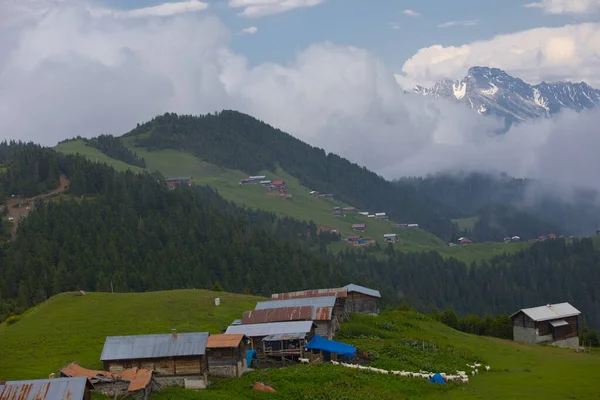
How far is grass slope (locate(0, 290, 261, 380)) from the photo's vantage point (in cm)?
5909

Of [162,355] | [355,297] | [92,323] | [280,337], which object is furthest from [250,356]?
[355,297]

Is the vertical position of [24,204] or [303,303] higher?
[24,204]

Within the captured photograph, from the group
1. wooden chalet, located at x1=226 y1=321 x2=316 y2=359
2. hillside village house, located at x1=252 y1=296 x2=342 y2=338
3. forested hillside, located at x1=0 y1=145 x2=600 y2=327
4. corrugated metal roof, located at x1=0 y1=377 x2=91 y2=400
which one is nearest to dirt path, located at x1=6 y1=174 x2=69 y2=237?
forested hillside, located at x1=0 y1=145 x2=600 y2=327

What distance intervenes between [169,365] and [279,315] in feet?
76.2

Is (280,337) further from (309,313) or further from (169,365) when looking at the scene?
(169,365)

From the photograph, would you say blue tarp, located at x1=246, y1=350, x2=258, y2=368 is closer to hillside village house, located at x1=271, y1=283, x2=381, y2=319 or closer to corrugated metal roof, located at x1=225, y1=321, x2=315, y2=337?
corrugated metal roof, located at x1=225, y1=321, x2=315, y2=337

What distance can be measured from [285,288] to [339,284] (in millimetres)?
21882

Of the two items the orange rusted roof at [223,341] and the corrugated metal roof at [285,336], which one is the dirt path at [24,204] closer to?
the corrugated metal roof at [285,336]

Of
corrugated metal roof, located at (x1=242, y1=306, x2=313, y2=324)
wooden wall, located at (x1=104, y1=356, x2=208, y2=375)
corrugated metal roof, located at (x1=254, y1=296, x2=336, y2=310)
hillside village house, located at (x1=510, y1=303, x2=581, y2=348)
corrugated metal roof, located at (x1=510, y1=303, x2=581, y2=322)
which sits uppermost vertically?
corrugated metal roof, located at (x1=254, y1=296, x2=336, y2=310)

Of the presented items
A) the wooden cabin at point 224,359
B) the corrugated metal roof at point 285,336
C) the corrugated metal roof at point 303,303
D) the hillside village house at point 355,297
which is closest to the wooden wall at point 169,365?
the wooden cabin at point 224,359

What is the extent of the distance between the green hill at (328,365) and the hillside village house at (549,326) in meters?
8.57

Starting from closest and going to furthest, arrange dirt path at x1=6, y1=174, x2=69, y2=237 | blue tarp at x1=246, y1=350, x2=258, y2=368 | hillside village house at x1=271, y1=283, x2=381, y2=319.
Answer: blue tarp at x1=246, y1=350, x2=258, y2=368, hillside village house at x1=271, y1=283, x2=381, y2=319, dirt path at x1=6, y1=174, x2=69, y2=237

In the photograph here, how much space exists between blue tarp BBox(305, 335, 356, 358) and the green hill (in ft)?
9.21

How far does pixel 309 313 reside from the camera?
73.7 meters
